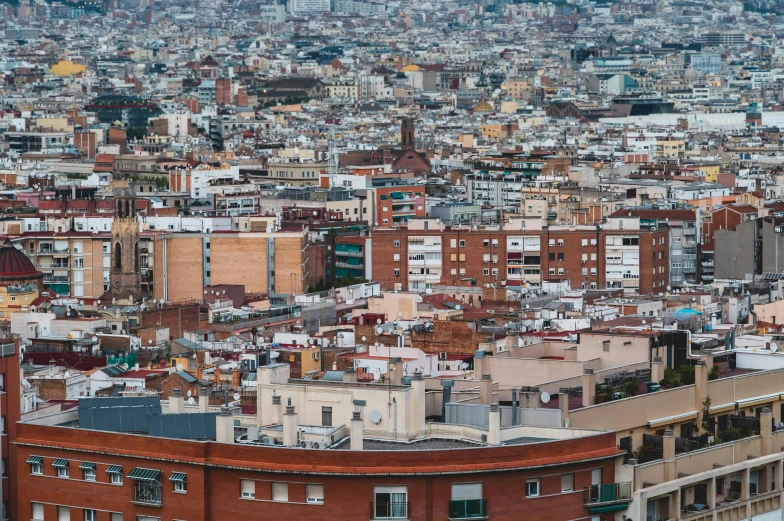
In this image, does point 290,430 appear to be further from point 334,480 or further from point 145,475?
point 145,475

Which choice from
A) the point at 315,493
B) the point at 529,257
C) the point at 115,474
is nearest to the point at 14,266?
the point at 529,257

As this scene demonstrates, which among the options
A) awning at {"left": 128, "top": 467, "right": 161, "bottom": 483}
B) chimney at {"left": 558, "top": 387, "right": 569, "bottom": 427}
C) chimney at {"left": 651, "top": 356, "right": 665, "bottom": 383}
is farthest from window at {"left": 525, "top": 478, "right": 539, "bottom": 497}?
A: chimney at {"left": 651, "top": 356, "right": 665, "bottom": 383}

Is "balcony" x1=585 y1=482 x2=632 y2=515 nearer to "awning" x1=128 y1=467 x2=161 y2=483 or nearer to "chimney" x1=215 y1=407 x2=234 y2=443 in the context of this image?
"chimney" x1=215 y1=407 x2=234 y2=443

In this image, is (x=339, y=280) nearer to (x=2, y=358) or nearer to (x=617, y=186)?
(x=617, y=186)

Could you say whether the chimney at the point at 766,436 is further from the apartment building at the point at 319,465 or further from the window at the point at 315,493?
the window at the point at 315,493

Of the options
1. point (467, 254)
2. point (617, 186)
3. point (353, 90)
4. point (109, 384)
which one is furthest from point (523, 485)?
point (353, 90)

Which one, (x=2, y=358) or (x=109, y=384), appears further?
(x=109, y=384)
